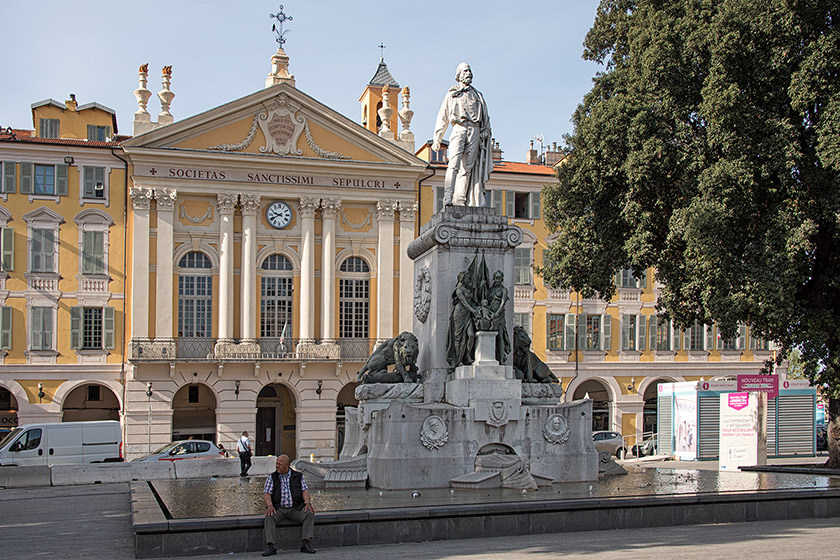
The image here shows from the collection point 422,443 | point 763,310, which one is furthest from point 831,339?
point 422,443

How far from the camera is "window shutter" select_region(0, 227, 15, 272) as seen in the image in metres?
41.9

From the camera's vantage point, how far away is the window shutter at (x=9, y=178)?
42.1 metres

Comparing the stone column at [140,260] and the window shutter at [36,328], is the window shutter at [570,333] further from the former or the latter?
the window shutter at [36,328]

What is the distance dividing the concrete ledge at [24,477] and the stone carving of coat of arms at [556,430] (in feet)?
55.0

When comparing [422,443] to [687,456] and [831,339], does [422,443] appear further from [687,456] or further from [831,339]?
[687,456]

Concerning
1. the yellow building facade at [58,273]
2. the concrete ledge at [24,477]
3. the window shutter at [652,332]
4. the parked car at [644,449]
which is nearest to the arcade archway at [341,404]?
the yellow building facade at [58,273]

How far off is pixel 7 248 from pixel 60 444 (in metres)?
13.8

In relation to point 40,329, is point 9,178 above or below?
above

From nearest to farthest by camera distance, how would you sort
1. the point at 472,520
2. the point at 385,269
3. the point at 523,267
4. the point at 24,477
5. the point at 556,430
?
the point at 472,520
the point at 556,430
the point at 24,477
the point at 385,269
the point at 523,267

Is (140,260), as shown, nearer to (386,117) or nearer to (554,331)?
(386,117)

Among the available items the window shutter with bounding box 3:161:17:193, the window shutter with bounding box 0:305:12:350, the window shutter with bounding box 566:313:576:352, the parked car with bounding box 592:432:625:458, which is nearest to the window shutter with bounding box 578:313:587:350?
the window shutter with bounding box 566:313:576:352

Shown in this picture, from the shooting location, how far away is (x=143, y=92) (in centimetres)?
4409

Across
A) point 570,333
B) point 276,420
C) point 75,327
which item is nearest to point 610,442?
point 570,333

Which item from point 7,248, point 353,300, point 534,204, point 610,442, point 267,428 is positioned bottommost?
point 267,428
